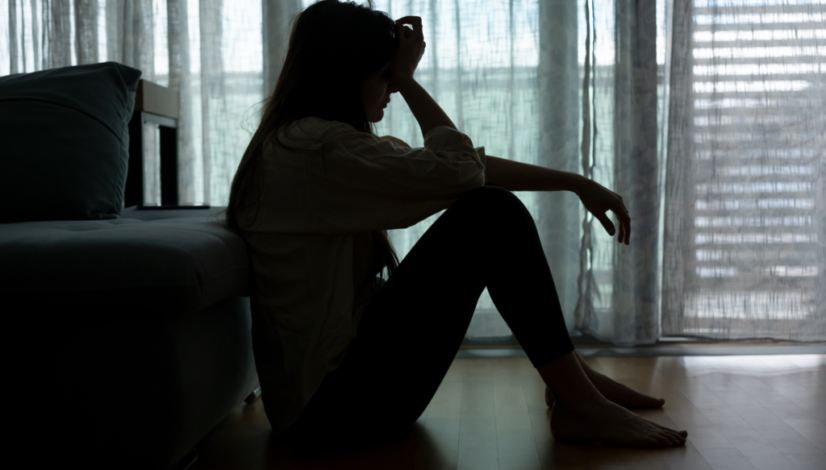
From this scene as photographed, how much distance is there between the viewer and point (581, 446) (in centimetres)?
116

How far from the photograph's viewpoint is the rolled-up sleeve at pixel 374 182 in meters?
1.03

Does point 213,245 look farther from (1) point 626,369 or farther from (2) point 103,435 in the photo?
(1) point 626,369

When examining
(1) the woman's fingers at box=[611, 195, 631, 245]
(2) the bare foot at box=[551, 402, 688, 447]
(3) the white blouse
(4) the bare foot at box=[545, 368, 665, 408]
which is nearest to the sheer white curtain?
(4) the bare foot at box=[545, 368, 665, 408]

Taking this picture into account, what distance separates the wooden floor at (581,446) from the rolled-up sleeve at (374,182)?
43 cm

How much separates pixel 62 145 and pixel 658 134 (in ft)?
5.51

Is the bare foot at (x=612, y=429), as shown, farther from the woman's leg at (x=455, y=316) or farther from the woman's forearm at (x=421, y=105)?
the woman's forearm at (x=421, y=105)

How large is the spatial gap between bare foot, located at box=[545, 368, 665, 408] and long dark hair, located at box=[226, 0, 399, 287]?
0.71 metres

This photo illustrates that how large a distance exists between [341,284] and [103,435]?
41 centimetres

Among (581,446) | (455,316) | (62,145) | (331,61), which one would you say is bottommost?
(581,446)

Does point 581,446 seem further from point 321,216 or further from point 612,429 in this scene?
point 321,216

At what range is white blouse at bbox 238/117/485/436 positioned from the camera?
40.9 inches

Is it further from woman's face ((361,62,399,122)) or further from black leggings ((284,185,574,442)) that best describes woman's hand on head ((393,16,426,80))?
black leggings ((284,185,574,442))

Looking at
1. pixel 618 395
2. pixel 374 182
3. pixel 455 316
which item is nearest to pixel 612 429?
pixel 618 395

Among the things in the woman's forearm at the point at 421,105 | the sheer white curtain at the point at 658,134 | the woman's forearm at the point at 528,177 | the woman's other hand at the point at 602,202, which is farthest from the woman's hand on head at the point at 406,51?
the sheer white curtain at the point at 658,134
